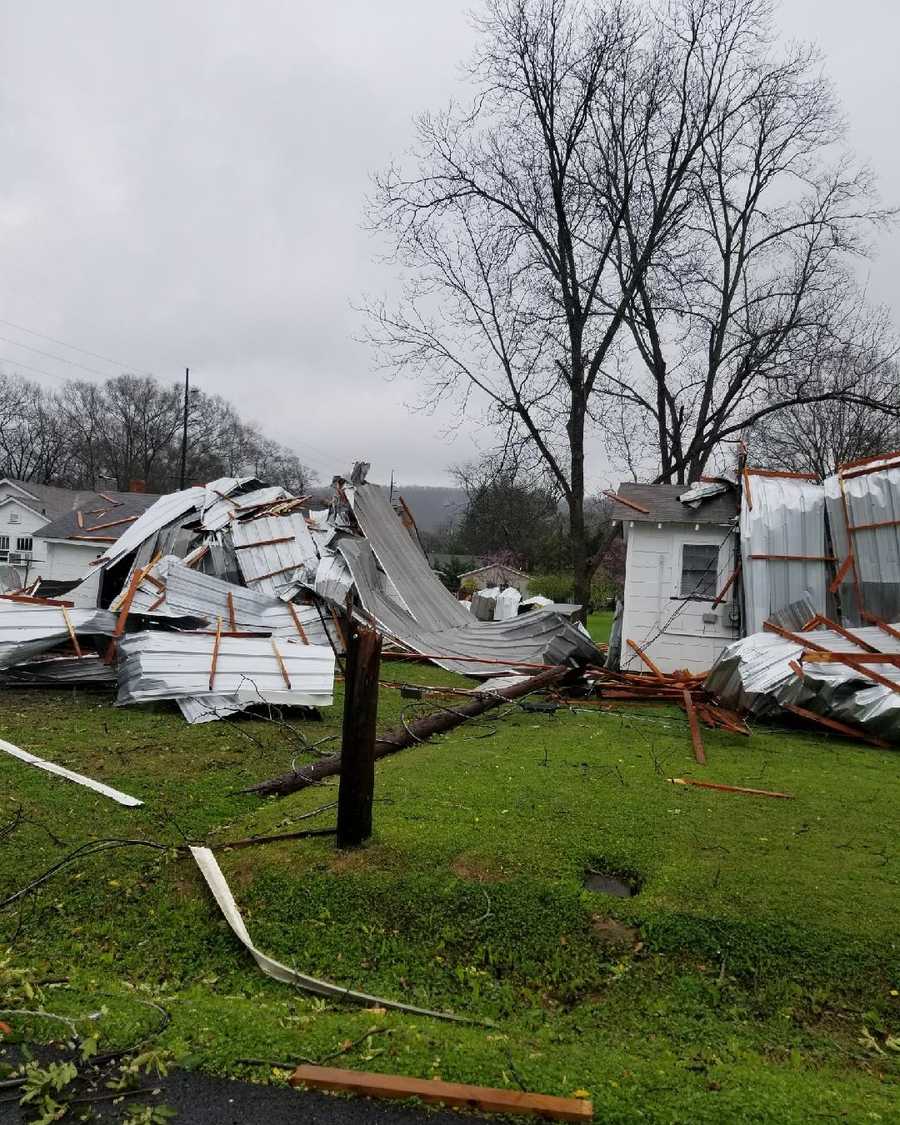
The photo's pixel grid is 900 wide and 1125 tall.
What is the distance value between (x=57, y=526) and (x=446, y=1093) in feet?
107

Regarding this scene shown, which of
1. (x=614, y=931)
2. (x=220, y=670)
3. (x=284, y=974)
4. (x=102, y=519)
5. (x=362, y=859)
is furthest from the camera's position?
(x=102, y=519)

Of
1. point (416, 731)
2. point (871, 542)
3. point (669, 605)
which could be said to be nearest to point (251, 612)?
point (416, 731)

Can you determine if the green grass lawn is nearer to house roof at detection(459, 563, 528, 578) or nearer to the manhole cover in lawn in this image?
the manhole cover in lawn

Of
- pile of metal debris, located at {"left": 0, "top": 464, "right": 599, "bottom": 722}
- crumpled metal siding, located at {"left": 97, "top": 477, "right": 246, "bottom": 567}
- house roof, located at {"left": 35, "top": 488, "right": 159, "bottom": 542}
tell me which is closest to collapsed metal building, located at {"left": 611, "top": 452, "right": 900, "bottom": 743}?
pile of metal debris, located at {"left": 0, "top": 464, "right": 599, "bottom": 722}

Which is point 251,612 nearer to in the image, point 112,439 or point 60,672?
point 60,672

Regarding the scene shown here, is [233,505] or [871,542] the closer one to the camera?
[871,542]

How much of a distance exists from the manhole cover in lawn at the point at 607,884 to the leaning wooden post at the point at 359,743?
4.45 ft

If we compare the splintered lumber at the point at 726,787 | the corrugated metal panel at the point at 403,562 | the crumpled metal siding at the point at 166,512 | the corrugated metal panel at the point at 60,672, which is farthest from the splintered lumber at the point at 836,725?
the crumpled metal siding at the point at 166,512

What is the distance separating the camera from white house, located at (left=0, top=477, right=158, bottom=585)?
2835 cm

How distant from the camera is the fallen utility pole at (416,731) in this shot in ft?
21.1

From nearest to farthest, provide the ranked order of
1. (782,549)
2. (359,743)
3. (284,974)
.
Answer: (284,974) < (359,743) < (782,549)

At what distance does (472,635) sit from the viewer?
50.4 ft

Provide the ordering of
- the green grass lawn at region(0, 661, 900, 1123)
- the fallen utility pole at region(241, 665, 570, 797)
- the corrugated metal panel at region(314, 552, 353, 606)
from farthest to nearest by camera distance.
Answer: the corrugated metal panel at region(314, 552, 353, 606), the fallen utility pole at region(241, 665, 570, 797), the green grass lawn at region(0, 661, 900, 1123)

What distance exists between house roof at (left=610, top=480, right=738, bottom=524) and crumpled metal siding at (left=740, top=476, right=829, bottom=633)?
3.75 ft
